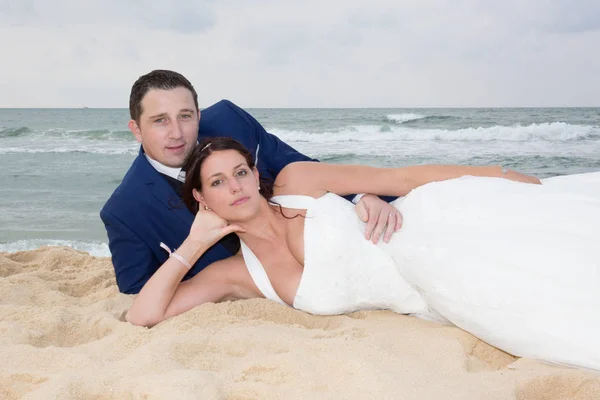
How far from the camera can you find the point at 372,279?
124 inches

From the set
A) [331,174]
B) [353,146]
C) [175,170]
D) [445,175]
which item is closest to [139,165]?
[175,170]

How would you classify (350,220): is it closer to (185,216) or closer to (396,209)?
(396,209)

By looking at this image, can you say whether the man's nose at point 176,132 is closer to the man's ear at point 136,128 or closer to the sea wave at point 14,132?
the man's ear at point 136,128

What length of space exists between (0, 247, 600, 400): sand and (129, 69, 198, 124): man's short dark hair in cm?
131

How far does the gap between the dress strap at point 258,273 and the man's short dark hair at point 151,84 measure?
1.15m

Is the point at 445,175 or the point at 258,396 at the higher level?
the point at 445,175

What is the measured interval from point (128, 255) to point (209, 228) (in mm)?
698

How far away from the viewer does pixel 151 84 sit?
3.59 m

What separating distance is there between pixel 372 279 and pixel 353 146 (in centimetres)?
1722

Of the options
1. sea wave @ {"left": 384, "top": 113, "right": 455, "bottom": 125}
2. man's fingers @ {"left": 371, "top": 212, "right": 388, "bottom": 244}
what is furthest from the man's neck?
sea wave @ {"left": 384, "top": 113, "right": 455, "bottom": 125}

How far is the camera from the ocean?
7.72m

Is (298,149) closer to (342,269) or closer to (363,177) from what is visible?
(363,177)

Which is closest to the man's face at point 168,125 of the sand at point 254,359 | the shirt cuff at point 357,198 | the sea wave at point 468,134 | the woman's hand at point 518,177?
the sand at point 254,359

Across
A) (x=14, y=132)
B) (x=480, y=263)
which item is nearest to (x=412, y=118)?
(x=14, y=132)
